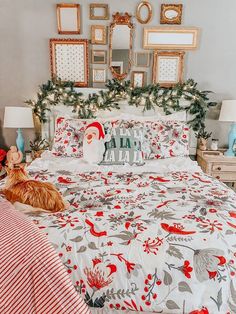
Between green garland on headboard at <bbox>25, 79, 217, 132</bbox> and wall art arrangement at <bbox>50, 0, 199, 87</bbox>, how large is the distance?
0.15 metres

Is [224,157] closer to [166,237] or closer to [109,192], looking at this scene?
[109,192]

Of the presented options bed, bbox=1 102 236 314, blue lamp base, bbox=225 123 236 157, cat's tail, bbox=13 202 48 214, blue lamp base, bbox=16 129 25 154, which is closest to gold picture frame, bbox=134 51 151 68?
blue lamp base, bbox=225 123 236 157

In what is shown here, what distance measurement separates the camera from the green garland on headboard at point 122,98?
113 inches

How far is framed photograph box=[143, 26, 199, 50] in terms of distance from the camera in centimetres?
282

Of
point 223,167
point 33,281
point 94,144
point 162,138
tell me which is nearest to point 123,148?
point 94,144

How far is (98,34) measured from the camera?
285 cm

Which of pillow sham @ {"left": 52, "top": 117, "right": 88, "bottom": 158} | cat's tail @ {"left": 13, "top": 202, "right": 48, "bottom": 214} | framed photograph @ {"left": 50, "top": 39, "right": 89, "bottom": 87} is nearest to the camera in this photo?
cat's tail @ {"left": 13, "top": 202, "right": 48, "bottom": 214}

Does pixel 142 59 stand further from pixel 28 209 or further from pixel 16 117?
pixel 28 209

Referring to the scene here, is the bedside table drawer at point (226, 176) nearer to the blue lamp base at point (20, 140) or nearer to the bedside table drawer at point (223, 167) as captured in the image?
the bedside table drawer at point (223, 167)

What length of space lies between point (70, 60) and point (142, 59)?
0.86 metres

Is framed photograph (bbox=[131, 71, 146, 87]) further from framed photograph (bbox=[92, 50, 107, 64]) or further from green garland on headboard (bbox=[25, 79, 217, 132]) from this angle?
framed photograph (bbox=[92, 50, 107, 64])

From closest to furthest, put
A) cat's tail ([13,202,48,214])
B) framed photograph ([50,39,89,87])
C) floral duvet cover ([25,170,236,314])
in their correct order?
floral duvet cover ([25,170,236,314]), cat's tail ([13,202,48,214]), framed photograph ([50,39,89,87])

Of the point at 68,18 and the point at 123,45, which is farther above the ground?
the point at 68,18

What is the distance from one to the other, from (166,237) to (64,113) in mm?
2183
